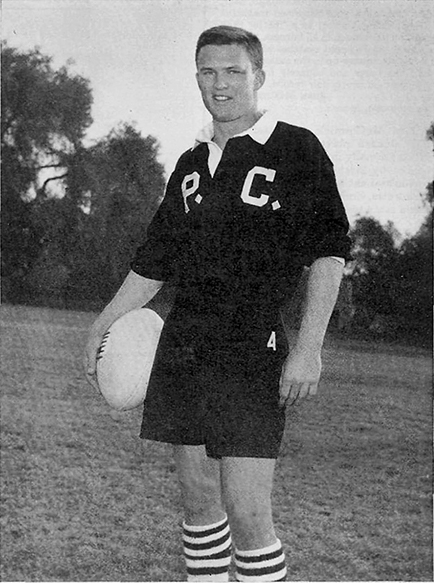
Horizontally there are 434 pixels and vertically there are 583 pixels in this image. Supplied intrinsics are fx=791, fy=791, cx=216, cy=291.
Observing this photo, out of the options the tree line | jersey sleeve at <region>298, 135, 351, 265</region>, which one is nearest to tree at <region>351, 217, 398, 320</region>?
the tree line

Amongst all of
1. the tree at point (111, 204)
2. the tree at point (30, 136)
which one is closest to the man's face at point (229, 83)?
the tree at point (111, 204)

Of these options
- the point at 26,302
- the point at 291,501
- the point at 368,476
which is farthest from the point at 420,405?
the point at 26,302

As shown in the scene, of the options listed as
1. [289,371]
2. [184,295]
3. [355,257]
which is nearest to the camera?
[289,371]

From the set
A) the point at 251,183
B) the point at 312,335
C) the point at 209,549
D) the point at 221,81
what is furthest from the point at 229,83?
the point at 209,549

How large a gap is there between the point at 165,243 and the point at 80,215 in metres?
0.55

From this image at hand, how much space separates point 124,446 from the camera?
2578 millimetres

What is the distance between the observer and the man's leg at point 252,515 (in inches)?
66.1

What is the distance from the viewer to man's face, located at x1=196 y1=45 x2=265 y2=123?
6.22 ft

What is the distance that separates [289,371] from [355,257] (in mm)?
639

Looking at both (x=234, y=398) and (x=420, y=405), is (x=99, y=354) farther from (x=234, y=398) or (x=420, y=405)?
(x=420, y=405)

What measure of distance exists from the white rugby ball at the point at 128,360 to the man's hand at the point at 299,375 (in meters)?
0.36

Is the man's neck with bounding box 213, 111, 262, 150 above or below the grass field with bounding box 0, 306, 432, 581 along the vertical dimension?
above

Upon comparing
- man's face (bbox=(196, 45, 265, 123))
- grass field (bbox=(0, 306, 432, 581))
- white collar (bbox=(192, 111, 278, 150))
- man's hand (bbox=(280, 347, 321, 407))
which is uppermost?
man's face (bbox=(196, 45, 265, 123))

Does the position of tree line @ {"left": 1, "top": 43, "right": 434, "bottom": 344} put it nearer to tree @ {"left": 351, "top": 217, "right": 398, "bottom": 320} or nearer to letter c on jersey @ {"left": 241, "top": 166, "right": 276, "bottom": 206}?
tree @ {"left": 351, "top": 217, "right": 398, "bottom": 320}
